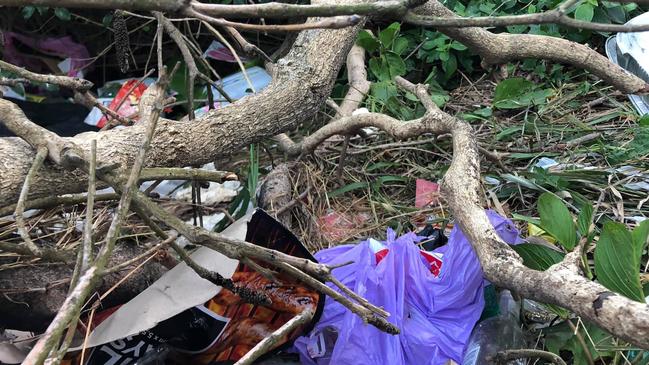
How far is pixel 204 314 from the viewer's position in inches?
56.4

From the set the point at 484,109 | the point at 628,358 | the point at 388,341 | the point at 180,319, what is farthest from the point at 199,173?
the point at 484,109

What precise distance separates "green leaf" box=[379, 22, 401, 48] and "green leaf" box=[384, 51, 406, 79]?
0.04m

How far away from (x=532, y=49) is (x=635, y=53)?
51cm

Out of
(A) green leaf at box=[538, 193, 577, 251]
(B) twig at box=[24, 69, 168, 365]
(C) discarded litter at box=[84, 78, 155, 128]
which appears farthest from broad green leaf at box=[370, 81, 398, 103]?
(B) twig at box=[24, 69, 168, 365]

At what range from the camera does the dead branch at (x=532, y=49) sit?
2.24 m

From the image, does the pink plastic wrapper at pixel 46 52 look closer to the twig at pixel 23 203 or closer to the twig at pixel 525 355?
the twig at pixel 23 203

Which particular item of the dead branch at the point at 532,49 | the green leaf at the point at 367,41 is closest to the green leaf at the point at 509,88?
the dead branch at the point at 532,49

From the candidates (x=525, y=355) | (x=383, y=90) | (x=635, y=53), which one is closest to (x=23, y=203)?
(x=525, y=355)

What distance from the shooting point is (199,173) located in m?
1.23

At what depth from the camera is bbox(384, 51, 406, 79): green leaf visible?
8.93 ft

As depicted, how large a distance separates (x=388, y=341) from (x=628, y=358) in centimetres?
52

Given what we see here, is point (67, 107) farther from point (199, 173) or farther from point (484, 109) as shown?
point (199, 173)

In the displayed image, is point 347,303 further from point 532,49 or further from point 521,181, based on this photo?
point 532,49

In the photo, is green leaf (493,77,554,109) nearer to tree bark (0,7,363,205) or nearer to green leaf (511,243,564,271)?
tree bark (0,7,363,205)
